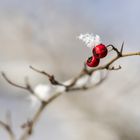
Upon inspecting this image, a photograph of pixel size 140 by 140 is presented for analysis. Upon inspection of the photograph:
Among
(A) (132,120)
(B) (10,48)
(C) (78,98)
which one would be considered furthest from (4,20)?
(A) (132,120)

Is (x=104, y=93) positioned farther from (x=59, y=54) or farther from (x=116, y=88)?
(x=59, y=54)

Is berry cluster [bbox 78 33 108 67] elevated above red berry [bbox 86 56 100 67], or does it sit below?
above

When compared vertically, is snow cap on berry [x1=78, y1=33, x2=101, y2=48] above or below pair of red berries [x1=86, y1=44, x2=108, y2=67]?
above

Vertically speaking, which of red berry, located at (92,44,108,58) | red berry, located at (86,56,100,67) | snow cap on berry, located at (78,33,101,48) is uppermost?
snow cap on berry, located at (78,33,101,48)

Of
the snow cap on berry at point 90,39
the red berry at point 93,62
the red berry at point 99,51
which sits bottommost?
the red berry at point 93,62
